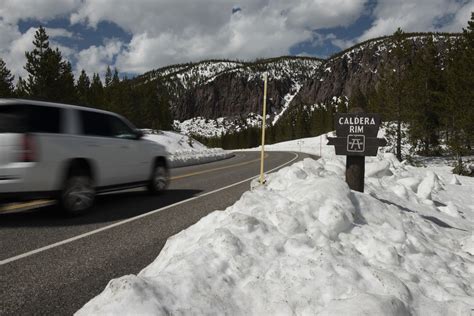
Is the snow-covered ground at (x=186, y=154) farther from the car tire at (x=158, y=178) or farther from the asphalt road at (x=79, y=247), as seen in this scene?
the asphalt road at (x=79, y=247)

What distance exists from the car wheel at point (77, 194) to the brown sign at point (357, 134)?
4595mm

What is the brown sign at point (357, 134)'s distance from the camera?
6.71 meters

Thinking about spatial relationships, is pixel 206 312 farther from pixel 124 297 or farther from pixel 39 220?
pixel 39 220

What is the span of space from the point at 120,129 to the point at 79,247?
3.87 m

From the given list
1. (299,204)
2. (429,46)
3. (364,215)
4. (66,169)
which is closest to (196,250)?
(299,204)

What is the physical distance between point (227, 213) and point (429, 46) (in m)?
34.7

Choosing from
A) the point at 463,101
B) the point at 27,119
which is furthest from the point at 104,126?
the point at 463,101

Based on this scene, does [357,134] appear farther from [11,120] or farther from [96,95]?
[96,95]

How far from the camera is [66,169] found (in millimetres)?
6402

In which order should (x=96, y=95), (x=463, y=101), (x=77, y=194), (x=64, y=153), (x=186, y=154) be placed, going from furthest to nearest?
(x=96, y=95) → (x=186, y=154) → (x=463, y=101) → (x=77, y=194) → (x=64, y=153)

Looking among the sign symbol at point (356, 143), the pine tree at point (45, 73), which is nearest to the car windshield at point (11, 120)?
the sign symbol at point (356, 143)

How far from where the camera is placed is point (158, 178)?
937 centimetres

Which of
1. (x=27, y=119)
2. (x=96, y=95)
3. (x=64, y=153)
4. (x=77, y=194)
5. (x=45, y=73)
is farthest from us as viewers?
(x=96, y=95)

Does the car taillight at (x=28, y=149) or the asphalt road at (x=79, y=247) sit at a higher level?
the car taillight at (x=28, y=149)
